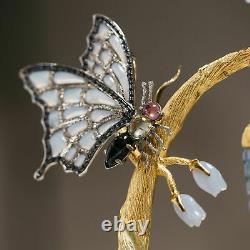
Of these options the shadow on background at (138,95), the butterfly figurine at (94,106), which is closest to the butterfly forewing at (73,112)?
the butterfly figurine at (94,106)

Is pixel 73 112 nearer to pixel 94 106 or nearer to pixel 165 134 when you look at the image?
pixel 94 106

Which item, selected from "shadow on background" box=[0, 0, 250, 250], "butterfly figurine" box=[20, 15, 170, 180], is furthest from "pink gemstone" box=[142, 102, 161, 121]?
"shadow on background" box=[0, 0, 250, 250]

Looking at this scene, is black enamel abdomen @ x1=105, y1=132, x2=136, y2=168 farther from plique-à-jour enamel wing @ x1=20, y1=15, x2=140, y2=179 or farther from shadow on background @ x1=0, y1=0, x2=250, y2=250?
shadow on background @ x1=0, y1=0, x2=250, y2=250

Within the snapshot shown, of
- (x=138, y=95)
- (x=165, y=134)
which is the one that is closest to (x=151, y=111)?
(x=165, y=134)

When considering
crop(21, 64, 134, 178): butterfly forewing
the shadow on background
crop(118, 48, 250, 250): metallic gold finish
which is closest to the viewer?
crop(21, 64, 134, 178): butterfly forewing

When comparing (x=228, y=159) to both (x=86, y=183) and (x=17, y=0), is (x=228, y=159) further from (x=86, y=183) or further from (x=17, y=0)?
(x=17, y=0)

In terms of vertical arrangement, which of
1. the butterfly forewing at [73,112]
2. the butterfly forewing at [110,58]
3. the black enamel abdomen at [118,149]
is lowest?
the black enamel abdomen at [118,149]

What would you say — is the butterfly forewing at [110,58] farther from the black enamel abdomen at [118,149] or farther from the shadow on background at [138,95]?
the shadow on background at [138,95]

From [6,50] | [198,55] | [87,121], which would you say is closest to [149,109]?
[87,121]
